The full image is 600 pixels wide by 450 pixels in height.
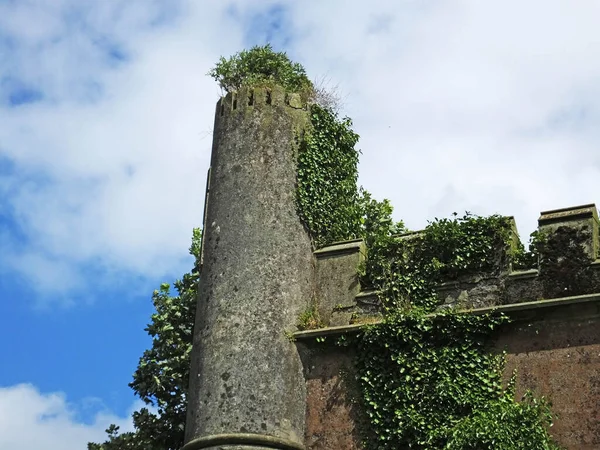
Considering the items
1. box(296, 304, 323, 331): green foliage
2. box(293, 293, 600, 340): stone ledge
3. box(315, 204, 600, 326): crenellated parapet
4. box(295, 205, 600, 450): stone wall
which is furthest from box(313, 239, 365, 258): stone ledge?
box(293, 293, 600, 340): stone ledge

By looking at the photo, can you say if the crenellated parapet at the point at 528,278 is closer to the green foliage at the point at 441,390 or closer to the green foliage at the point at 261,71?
the green foliage at the point at 441,390

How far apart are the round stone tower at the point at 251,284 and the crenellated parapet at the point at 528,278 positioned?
1.97 ft

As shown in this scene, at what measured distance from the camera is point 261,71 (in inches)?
618

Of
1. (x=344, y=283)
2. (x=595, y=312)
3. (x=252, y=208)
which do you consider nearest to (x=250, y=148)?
(x=252, y=208)

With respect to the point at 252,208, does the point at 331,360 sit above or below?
below

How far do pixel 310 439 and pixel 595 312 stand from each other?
3.83 m

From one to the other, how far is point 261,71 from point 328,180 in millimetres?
2002

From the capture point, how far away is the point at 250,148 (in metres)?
14.8

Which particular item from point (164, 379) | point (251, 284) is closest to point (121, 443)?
point (164, 379)

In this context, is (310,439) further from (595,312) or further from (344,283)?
(595,312)

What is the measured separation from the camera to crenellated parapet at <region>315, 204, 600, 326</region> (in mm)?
12695

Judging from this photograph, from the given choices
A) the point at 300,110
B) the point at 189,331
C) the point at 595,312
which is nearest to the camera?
the point at 595,312

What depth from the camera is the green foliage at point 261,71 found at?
15.5 m

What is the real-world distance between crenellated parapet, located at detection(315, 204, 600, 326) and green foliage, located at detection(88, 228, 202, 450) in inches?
199
